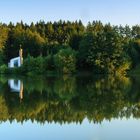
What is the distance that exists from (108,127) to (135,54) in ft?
167

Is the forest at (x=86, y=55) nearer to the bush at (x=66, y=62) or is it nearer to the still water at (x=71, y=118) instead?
the bush at (x=66, y=62)

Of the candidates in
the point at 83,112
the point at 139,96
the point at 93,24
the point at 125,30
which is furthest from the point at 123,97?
the point at 125,30

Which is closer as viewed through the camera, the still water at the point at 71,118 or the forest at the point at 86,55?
the still water at the point at 71,118

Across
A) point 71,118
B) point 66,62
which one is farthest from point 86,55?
point 71,118

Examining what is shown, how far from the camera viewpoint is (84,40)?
6356 cm

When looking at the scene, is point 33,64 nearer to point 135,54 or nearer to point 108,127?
point 135,54

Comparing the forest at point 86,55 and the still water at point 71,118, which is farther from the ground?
the forest at point 86,55

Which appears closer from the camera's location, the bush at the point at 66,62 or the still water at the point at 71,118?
the still water at the point at 71,118

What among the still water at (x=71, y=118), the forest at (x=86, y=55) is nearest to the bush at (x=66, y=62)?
the forest at (x=86, y=55)

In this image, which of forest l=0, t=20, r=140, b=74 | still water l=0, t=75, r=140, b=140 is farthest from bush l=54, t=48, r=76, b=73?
still water l=0, t=75, r=140, b=140

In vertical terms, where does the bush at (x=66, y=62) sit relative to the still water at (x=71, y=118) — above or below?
above

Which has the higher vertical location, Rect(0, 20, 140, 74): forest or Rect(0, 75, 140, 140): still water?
Rect(0, 20, 140, 74): forest

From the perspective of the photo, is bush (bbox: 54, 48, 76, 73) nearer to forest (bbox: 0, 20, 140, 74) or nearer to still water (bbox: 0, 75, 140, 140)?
forest (bbox: 0, 20, 140, 74)

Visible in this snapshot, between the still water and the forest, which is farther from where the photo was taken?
the forest
